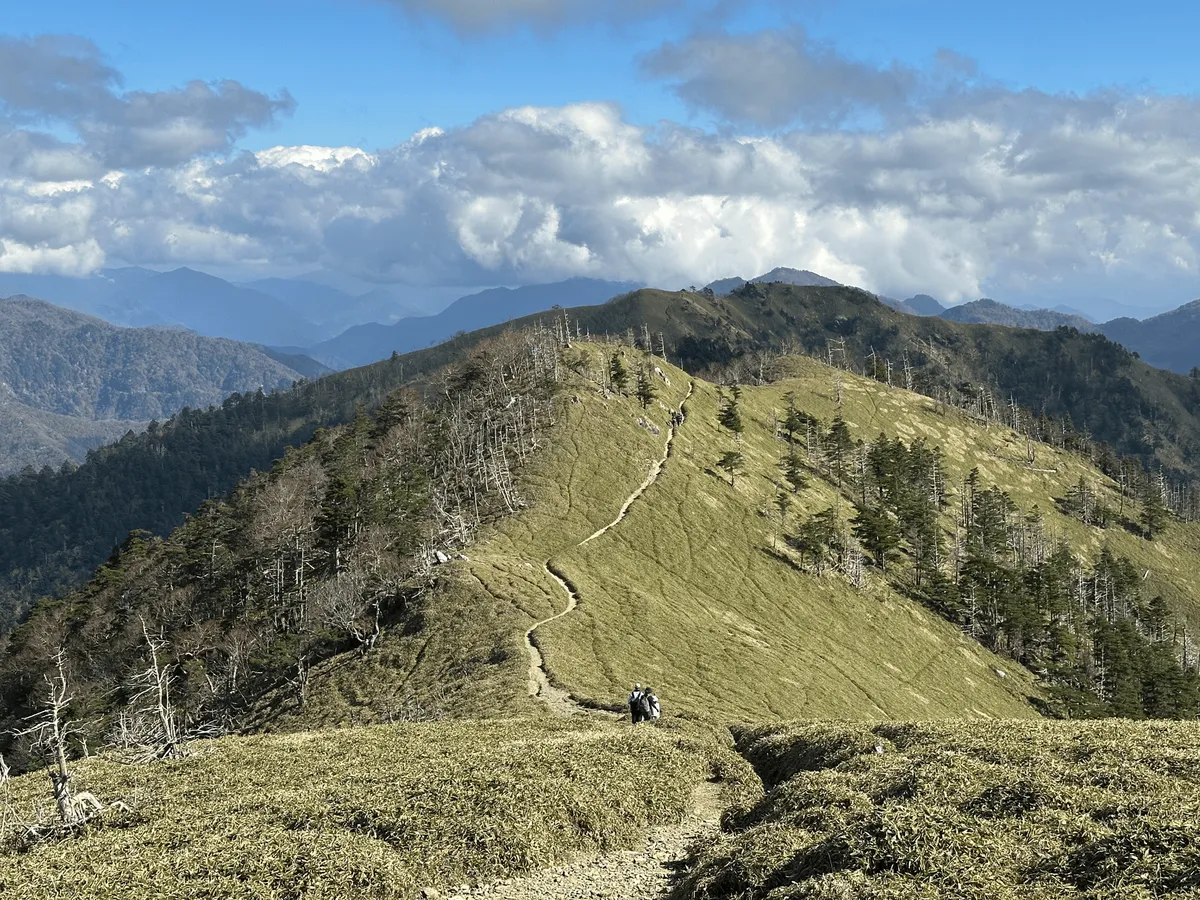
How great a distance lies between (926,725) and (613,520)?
296 ft

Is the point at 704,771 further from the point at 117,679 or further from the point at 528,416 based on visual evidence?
the point at 528,416

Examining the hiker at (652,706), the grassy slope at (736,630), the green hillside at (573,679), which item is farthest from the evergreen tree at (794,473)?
the hiker at (652,706)

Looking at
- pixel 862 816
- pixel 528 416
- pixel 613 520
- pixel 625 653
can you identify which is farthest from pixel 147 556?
pixel 862 816

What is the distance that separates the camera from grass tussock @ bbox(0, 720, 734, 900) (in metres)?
22.7

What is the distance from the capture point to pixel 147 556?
159875 millimetres

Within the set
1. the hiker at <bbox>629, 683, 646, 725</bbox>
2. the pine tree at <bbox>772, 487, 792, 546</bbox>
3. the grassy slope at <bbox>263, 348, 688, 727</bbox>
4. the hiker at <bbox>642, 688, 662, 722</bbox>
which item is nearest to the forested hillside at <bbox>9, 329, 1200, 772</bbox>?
the grassy slope at <bbox>263, 348, 688, 727</bbox>

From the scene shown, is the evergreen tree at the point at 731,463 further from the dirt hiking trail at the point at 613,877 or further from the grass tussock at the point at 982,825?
the dirt hiking trail at the point at 613,877

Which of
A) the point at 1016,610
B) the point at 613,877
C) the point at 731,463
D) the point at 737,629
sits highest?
the point at 731,463

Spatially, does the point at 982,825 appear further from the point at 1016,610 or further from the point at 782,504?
the point at 1016,610

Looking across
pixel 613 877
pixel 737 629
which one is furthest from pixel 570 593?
pixel 613 877

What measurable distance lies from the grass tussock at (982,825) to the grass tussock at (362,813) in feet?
16.5

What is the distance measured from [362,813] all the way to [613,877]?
27.0 ft

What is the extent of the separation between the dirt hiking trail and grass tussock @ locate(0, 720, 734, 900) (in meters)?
0.49

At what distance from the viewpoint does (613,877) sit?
79.6ft
